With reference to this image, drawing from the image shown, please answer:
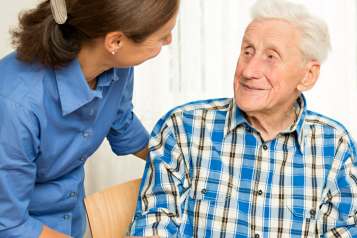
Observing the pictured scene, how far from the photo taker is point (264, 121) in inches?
55.6

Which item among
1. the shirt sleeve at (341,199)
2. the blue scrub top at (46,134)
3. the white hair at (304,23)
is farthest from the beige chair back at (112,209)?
the white hair at (304,23)

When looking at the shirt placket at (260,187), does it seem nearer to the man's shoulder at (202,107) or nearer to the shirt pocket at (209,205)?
the shirt pocket at (209,205)

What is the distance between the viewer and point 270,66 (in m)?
1.30

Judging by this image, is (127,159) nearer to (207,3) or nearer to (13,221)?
Answer: (207,3)

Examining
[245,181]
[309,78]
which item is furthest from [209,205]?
[309,78]

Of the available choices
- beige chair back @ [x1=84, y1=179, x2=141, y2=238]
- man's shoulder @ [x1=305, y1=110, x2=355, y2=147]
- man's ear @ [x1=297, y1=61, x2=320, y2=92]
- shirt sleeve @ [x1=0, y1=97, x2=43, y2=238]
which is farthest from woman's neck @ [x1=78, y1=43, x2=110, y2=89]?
man's shoulder @ [x1=305, y1=110, x2=355, y2=147]

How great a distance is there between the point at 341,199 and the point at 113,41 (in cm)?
96

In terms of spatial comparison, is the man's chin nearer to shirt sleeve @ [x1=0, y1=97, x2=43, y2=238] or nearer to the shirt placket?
the shirt placket

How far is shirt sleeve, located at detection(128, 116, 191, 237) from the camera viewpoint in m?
1.26

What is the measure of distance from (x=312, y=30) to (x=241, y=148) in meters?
0.51

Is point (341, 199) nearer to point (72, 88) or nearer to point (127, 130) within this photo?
point (127, 130)

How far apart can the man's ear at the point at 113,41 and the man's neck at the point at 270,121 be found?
63cm

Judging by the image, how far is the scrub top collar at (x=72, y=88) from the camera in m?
1.10

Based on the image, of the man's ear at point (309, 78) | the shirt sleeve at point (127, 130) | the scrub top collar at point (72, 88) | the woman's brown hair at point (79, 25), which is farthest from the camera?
the shirt sleeve at point (127, 130)
